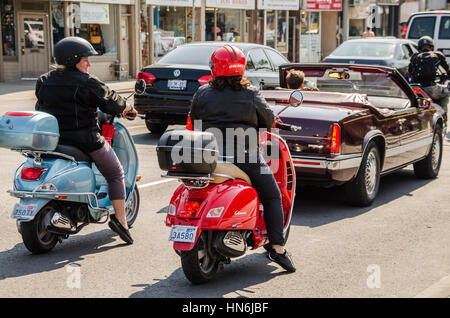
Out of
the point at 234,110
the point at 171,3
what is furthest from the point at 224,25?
the point at 234,110

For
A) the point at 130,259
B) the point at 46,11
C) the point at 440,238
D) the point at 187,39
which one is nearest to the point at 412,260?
the point at 440,238

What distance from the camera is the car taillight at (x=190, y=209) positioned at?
16.3 ft

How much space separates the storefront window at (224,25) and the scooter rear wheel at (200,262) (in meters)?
29.8

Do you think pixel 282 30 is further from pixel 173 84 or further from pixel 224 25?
pixel 173 84

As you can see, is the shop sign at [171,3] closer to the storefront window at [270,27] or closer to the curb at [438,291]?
the storefront window at [270,27]

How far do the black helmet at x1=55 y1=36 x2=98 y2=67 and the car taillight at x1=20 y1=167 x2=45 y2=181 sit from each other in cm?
88

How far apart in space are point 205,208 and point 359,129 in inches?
129

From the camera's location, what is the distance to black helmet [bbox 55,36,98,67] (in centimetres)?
593

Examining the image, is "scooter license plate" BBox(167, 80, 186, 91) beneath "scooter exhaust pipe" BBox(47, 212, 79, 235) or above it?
above

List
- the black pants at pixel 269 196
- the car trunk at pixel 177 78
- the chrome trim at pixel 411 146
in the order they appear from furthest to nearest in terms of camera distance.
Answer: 1. the car trunk at pixel 177 78
2. the chrome trim at pixel 411 146
3. the black pants at pixel 269 196

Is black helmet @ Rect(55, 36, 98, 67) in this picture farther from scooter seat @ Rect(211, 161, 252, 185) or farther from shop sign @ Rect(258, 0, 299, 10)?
shop sign @ Rect(258, 0, 299, 10)

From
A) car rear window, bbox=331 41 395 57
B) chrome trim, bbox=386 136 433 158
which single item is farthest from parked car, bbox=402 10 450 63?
chrome trim, bbox=386 136 433 158

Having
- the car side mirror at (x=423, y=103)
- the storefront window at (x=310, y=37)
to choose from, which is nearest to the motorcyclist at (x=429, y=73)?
the car side mirror at (x=423, y=103)

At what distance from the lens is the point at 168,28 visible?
31.4 metres
